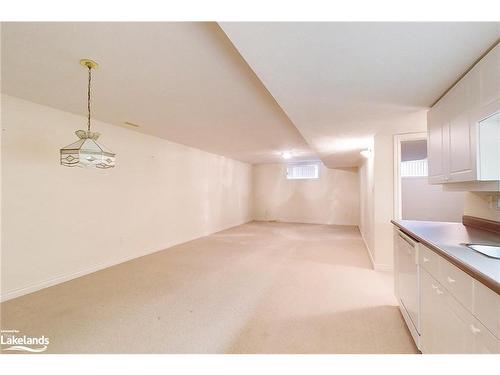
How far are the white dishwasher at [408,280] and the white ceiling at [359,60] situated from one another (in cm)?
133

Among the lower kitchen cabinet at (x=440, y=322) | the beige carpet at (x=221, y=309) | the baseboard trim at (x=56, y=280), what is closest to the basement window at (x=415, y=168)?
the beige carpet at (x=221, y=309)

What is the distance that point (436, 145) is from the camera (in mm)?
2291

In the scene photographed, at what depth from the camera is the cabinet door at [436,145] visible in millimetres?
2176

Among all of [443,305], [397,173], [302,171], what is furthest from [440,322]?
[302,171]

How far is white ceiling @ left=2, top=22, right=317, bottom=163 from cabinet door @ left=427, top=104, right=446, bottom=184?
173 centimetres

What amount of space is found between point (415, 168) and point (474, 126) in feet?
18.0

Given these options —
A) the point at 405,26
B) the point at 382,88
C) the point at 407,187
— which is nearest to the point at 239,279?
the point at 382,88

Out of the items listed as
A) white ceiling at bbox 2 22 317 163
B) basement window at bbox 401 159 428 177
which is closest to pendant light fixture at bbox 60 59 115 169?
white ceiling at bbox 2 22 317 163

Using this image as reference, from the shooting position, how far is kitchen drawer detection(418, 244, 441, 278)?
1.50 m

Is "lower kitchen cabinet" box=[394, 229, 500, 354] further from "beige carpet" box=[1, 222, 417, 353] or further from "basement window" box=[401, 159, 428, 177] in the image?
"basement window" box=[401, 159, 428, 177]

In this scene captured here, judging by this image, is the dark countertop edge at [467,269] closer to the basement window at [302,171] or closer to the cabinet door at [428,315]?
the cabinet door at [428,315]

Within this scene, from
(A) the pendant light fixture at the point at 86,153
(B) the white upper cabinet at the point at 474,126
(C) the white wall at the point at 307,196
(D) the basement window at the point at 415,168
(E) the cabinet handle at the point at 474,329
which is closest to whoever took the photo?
(E) the cabinet handle at the point at 474,329

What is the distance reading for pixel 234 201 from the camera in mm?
8305

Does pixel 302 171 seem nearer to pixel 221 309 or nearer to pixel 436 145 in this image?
pixel 436 145
